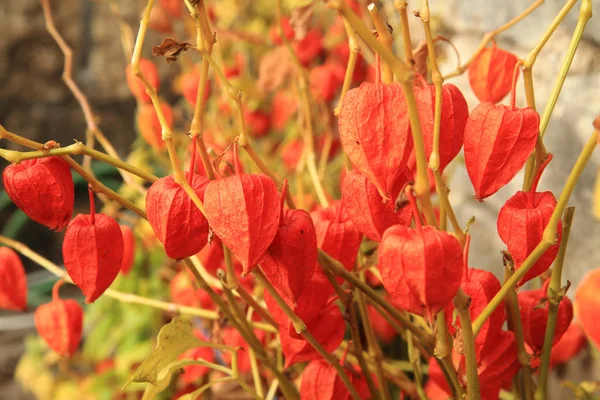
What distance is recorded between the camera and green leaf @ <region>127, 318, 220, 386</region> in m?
0.35

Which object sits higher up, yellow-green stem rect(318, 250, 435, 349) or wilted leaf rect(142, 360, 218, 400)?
yellow-green stem rect(318, 250, 435, 349)

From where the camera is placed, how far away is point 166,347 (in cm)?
37

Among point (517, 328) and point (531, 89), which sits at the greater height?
point (531, 89)

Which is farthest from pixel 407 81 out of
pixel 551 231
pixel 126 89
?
pixel 126 89

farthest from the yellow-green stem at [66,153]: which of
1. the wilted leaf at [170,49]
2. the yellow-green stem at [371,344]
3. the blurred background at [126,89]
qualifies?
the blurred background at [126,89]

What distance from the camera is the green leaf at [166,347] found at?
349mm

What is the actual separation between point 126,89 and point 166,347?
1.53 metres

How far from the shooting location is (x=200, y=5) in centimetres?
30

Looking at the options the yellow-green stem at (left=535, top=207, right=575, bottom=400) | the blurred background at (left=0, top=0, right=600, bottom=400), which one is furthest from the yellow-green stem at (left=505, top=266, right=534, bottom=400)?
the blurred background at (left=0, top=0, right=600, bottom=400)

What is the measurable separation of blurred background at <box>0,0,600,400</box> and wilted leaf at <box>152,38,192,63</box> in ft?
0.98

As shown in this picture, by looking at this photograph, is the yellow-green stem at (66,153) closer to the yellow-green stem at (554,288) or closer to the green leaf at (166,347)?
the green leaf at (166,347)

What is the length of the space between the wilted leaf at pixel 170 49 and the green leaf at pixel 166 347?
154 millimetres

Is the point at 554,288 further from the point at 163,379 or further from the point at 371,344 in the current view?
the point at 163,379

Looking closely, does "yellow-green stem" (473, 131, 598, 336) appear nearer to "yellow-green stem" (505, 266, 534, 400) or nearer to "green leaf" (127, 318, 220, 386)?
"yellow-green stem" (505, 266, 534, 400)
